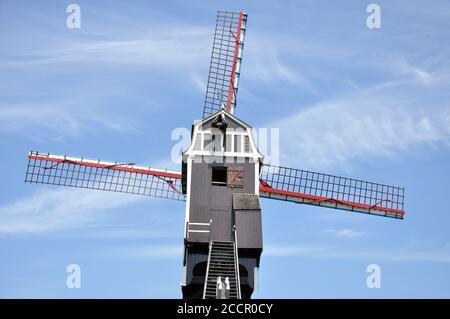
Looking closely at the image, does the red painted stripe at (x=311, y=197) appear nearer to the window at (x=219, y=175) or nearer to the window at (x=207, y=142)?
the window at (x=219, y=175)

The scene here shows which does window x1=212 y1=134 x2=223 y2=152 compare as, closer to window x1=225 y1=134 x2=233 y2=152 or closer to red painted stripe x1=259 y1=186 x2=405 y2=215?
window x1=225 y1=134 x2=233 y2=152

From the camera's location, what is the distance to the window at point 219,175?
115 ft

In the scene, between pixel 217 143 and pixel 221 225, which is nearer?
pixel 221 225

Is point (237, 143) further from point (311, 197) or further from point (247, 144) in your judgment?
point (311, 197)

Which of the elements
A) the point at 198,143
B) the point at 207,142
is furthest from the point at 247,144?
the point at 198,143

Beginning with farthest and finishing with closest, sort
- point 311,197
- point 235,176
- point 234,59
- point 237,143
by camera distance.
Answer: point 234,59 → point 311,197 → point 237,143 → point 235,176

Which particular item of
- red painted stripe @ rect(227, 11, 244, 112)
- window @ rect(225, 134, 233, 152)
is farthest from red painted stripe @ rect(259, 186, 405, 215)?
red painted stripe @ rect(227, 11, 244, 112)

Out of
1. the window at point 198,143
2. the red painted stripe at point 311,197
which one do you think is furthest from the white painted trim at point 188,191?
the red painted stripe at point 311,197

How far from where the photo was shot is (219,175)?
35.7 m

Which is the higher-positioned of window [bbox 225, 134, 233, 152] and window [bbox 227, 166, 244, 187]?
window [bbox 225, 134, 233, 152]

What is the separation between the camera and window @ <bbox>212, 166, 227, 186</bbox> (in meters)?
35.0

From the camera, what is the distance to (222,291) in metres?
25.5
